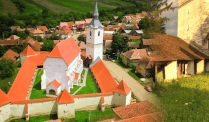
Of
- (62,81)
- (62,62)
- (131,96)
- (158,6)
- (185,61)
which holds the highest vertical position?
(158,6)

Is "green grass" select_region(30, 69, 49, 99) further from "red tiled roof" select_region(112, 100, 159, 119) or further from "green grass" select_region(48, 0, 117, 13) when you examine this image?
"green grass" select_region(48, 0, 117, 13)

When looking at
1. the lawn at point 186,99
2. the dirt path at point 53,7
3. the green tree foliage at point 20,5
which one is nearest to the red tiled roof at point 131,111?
the lawn at point 186,99

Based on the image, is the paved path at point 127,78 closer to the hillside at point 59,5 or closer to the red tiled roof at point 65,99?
the red tiled roof at point 65,99

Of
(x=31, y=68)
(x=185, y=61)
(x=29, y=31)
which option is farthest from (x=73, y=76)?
(x=29, y=31)

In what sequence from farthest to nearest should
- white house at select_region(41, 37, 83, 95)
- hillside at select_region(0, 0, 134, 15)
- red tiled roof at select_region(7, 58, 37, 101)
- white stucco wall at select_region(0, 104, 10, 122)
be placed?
hillside at select_region(0, 0, 134, 15) → white house at select_region(41, 37, 83, 95) → red tiled roof at select_region(7, 58, 37, 101) → white stucco wall at select_region(0, 104, 10, 122)

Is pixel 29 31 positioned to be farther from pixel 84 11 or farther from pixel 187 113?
pixel 187 113

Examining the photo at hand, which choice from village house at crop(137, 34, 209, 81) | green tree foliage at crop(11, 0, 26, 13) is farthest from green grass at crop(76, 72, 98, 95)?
green tree foliage at crop(11, 0, 26, 13)

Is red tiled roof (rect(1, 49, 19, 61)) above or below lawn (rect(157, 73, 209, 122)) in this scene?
below
